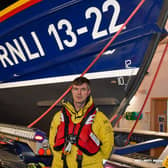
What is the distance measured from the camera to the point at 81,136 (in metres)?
1.62

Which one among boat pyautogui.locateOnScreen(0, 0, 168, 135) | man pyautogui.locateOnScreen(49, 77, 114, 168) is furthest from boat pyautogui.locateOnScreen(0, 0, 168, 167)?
man pyautogui.locateOnScreen(49, 77, 114, 168)

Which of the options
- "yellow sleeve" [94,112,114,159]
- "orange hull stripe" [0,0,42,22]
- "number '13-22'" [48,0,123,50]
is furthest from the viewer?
"orange hull stripe" [0,0,42,22]

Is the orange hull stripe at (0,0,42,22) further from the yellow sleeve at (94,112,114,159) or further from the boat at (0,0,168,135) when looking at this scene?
the yellow sleeve at (94,112,114,159)

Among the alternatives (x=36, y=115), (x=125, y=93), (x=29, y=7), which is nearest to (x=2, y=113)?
(x=36, y=115)

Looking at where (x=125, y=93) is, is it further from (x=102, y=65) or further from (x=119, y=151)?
(x=119, y=151)

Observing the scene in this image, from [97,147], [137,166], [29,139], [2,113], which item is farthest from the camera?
[2,113]

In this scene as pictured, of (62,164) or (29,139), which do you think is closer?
(62,164)

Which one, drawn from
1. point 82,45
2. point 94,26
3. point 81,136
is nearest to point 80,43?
point 82,45

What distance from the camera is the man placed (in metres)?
1.60

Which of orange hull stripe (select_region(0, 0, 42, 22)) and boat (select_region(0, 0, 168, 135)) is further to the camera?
orange hull stripe (select_region(0, 0, 42, 22))

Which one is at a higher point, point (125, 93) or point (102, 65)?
point (102, 65)

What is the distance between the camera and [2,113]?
251cm

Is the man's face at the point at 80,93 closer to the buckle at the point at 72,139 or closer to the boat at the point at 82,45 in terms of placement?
the buckle at the point at 72,139

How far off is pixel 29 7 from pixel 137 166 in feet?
4.82
